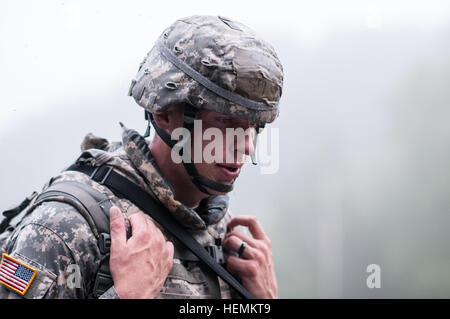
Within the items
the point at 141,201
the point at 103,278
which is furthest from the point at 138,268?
the point at 141,201

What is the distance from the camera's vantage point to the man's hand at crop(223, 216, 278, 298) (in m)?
2.11

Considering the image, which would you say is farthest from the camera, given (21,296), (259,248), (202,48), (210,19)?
(259,248)

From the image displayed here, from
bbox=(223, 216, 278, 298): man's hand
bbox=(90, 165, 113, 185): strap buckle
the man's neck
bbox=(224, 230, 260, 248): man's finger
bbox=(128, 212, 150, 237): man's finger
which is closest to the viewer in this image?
bbox=(128, 212, 150, 237): man's finger

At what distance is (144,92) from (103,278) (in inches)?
28.3

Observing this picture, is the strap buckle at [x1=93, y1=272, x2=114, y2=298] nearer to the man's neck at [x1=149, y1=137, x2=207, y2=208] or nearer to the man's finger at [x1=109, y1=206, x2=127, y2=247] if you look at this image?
the man's finger at [x1=109, y1=206, x2=127, y2=247]

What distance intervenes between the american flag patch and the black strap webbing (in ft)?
1.36

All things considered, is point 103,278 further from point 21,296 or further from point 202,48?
point 202,48

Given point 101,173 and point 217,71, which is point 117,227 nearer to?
point 101,173

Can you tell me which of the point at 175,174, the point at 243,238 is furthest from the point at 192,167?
the point at 243,238

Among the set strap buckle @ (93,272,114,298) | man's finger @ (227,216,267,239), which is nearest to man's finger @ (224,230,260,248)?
man's finger @ (227,216,267,239)

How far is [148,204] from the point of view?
1.86m

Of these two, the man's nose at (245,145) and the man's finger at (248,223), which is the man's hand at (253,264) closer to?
the man's finger at (248,223)

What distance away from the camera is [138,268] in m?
1.63

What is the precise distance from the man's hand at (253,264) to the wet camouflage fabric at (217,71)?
2.00 feet
